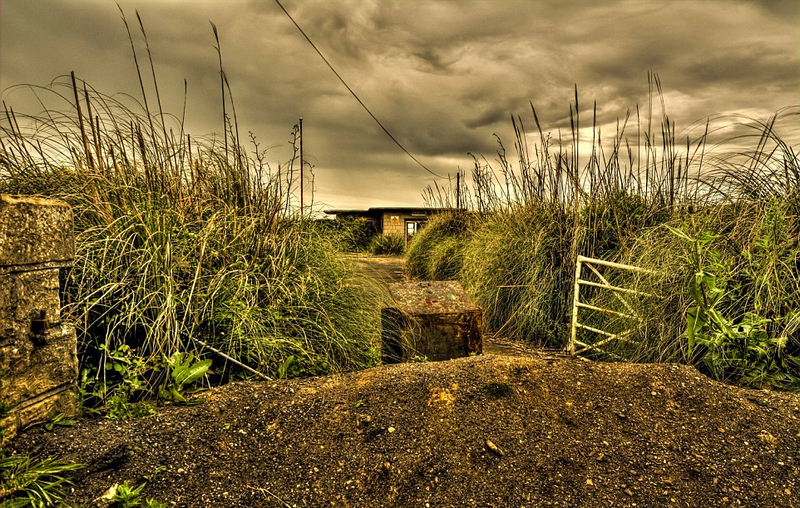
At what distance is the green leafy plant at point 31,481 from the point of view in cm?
146

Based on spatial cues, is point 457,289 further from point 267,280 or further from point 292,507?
point 292,507

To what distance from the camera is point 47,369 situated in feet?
5.98

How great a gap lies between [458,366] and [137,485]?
1.61 metres

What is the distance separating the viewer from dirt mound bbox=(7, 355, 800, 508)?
1.74 meters

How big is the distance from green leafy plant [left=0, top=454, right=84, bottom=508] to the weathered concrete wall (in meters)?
0.19

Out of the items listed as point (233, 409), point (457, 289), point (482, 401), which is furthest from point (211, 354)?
point (457, 289)

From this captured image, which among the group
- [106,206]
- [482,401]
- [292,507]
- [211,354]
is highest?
[106,206]

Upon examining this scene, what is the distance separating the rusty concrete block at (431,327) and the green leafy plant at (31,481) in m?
1.94

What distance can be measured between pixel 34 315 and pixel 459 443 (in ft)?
5.87

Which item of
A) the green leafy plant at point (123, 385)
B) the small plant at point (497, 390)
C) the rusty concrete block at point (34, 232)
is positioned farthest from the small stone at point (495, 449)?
the rusty concrete block at point (34, 232)

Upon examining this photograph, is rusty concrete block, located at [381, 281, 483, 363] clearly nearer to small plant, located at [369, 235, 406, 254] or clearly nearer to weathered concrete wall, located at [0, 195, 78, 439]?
weathered concrete wall, located at [0, 195, 78, 439]

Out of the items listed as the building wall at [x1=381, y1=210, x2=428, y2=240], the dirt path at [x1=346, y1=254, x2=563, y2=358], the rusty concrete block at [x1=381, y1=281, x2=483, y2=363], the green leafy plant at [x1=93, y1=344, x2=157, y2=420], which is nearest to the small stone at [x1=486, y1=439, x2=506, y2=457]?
the rusty concrete block at [x1=381, y1=281, x2=483, y2=363]

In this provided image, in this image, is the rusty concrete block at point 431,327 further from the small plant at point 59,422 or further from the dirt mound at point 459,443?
the small plant at point 59,422

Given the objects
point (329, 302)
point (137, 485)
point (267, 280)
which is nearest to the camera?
point (137, 485)
